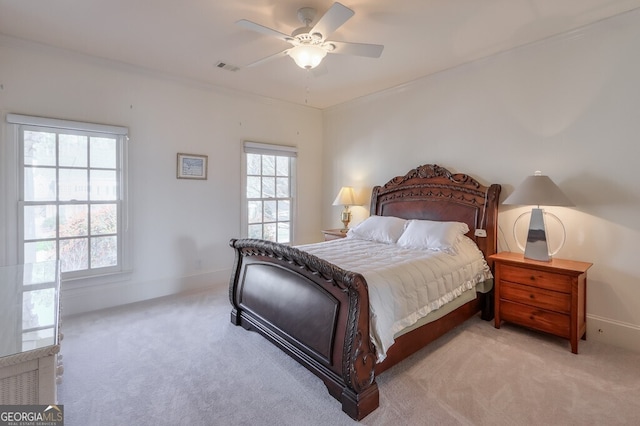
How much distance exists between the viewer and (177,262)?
412 cm

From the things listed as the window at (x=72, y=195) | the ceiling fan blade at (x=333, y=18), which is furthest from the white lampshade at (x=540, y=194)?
the window at (x=72, y=195)

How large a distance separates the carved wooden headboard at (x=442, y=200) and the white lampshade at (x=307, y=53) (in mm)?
2046

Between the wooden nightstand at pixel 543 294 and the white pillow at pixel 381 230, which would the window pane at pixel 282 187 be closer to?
the white pillow at pixel 381 230

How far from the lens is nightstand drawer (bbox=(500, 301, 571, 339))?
2654 millimetres

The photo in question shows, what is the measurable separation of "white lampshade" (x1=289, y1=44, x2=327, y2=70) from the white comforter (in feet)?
5.37

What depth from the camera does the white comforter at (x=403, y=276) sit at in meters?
2.04

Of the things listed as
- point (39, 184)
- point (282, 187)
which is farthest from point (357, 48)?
point (39, 184)

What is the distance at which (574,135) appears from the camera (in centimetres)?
291

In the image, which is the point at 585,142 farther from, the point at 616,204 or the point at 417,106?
the point at 417,106

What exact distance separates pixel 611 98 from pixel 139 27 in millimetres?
4139

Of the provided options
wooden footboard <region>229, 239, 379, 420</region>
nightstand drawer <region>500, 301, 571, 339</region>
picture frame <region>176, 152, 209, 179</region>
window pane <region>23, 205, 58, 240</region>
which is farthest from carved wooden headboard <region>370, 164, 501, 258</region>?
window pane <region>23, 205, 58, 240</region>

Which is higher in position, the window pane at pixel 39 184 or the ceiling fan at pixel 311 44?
the ceiling fan at pixel 311 44

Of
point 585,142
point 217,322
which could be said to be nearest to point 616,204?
point 585,142

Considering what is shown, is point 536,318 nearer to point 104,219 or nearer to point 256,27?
point 256,27
